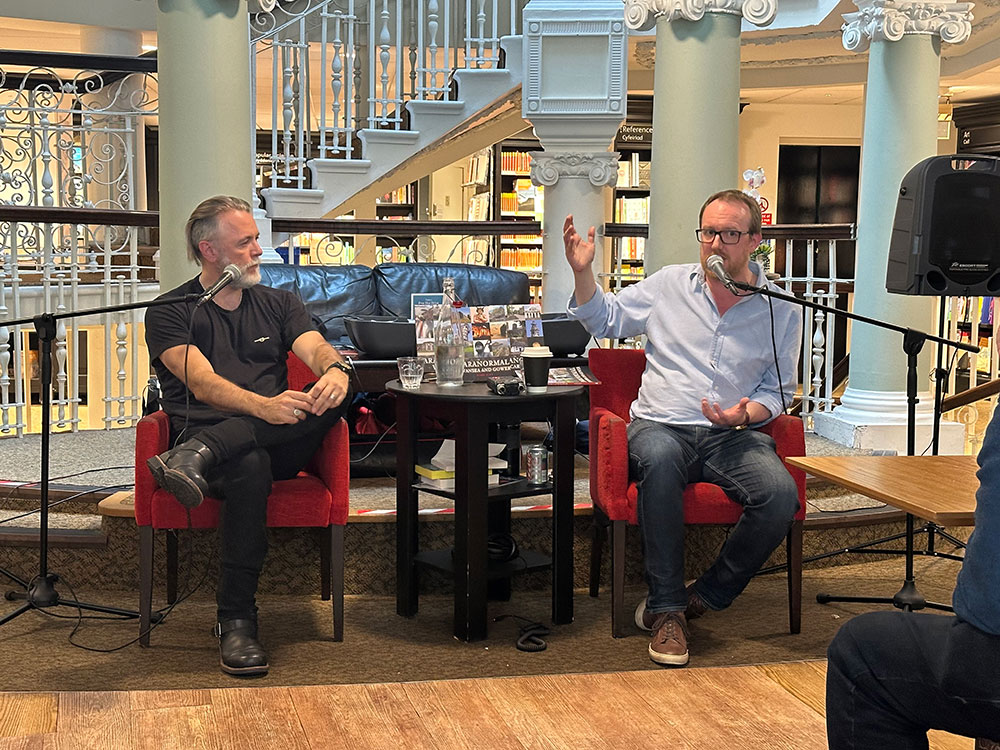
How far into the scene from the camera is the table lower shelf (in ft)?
11.4

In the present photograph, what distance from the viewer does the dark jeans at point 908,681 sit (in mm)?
1705

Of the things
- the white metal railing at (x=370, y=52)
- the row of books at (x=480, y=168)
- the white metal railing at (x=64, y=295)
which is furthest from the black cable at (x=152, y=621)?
the row of books at (x=480, y=168)

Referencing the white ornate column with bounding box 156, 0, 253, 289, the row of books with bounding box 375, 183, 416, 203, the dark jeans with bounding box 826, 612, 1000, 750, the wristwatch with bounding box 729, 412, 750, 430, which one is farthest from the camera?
the row of books with bounding box 375, 183, 416, 203

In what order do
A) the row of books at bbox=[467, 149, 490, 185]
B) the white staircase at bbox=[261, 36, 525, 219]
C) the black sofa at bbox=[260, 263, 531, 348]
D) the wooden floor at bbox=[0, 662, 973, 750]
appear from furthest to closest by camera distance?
1. the row of books at bbox=[467, 149, 490, 185]
2. the white staircase at bbox=[261, 36, 525, 219]
3. the black sofa at bbox=[260, 263, 531, 348]
4. the wooden floor at bbox=[0, 662, 973, 750]

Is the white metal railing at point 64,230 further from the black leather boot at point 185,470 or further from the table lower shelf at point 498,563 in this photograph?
the table lower shelf at point 498,563

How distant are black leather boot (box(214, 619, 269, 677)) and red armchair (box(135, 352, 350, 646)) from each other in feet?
0.89

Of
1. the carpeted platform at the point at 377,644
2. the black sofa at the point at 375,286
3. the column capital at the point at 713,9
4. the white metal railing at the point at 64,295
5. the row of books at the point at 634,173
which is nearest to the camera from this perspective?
the carpeted platform at the point at 377,644

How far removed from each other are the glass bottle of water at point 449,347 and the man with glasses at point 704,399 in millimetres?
347

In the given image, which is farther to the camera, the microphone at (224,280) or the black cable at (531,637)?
the black cable at (531,637)

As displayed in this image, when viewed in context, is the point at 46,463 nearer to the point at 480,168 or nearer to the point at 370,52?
the point at 370,52

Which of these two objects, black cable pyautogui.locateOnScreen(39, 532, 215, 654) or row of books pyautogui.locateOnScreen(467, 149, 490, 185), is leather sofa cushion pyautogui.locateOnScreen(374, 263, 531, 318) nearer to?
black cable pyautogui.locateOnScreen(39, 532, 215, 654)

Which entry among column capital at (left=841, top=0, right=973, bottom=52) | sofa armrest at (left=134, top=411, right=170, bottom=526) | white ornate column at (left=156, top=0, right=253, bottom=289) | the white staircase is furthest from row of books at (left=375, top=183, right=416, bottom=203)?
sofa armrest at (left=134, top=411, right=170, bottom=526)

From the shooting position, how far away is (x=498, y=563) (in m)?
3.58

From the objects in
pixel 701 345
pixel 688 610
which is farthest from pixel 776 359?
pixel 688 610
